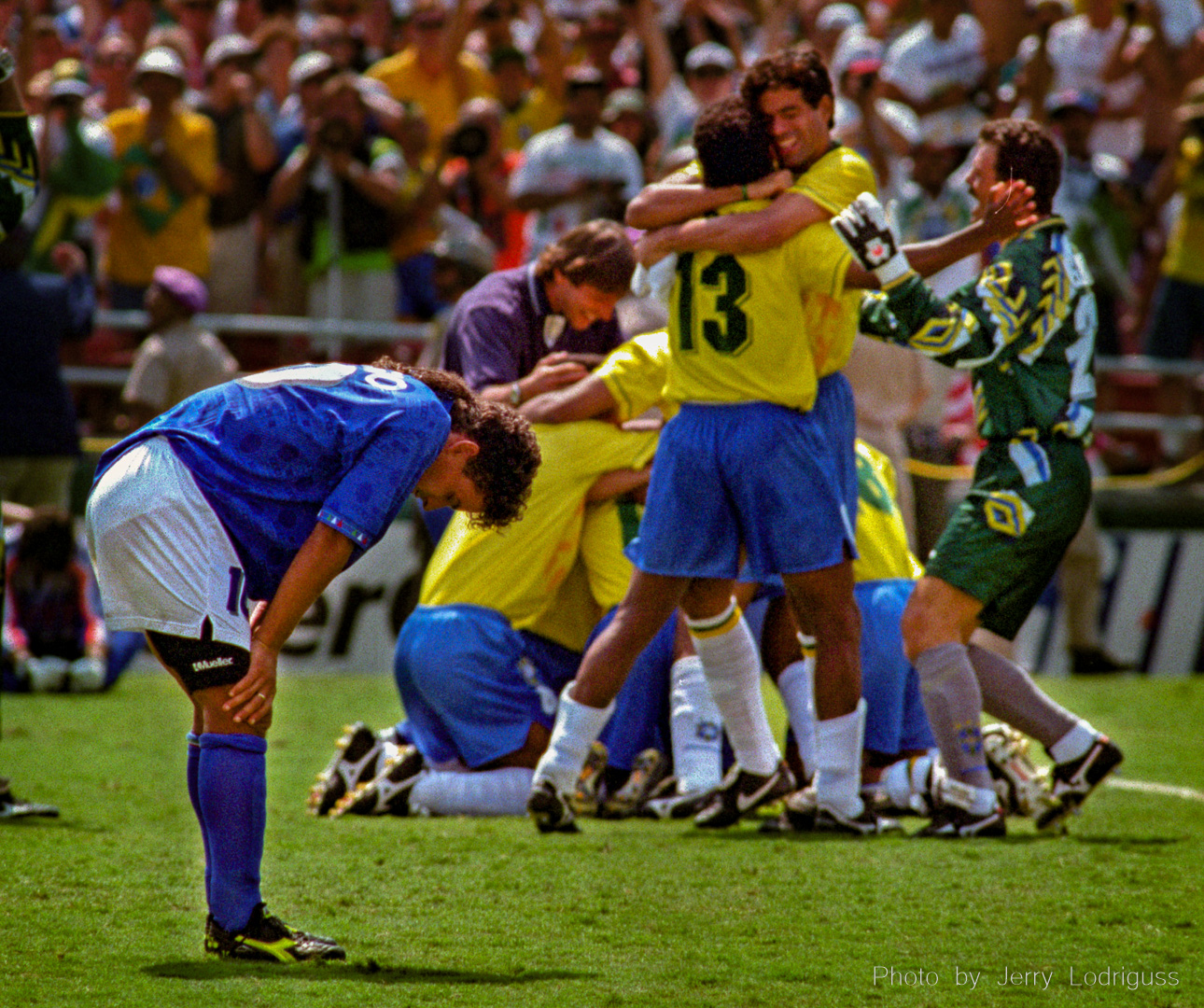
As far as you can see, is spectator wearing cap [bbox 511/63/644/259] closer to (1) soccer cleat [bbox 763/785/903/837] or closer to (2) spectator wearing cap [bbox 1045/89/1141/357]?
(2) spectator wearing cap [bbox 1045/89/1141/357]

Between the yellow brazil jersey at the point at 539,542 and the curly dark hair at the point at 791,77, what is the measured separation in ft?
4.38

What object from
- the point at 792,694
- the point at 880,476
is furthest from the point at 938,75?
the point at 792,694

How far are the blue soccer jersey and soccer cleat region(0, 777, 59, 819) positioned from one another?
6.48 ft

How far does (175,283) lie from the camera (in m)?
9.63

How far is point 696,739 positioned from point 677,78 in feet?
23.0

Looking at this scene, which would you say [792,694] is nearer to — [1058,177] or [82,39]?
[1058,177]

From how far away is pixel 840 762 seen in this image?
523 centimetres

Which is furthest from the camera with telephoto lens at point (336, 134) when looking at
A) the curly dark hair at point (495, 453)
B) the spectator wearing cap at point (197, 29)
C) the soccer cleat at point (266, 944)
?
the soccer cleat at point (266, 944)

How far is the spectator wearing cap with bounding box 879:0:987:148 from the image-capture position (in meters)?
11.2

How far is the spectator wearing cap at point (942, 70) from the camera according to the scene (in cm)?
1120

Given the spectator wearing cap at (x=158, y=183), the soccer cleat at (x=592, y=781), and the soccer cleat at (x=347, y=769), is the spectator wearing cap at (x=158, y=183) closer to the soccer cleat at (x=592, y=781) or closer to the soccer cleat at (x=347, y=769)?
the soccer cleat at (x=347, y=769)

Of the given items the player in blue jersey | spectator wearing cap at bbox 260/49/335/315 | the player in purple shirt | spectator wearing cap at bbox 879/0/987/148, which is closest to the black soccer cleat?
the player in purple shirt

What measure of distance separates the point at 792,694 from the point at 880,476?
88cm

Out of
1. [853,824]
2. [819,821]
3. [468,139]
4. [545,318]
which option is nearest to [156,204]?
[468,139]
